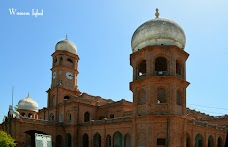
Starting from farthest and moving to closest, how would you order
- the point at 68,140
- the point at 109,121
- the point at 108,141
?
the point at 68,140, the point at 108,141, the point at 109,121

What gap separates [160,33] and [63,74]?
79.0 feet

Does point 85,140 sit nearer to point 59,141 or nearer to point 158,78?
point 59,141

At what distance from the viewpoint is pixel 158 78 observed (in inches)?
1220

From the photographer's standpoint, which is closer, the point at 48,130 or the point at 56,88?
the point at 48,130

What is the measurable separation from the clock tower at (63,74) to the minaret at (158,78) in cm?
2004

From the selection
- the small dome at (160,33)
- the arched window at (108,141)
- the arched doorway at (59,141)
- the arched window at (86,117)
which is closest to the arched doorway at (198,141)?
the arched window at (108,141)

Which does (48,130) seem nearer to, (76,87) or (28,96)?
(76,87)

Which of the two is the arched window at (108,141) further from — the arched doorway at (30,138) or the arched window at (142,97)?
the arched doorway at (30,138)

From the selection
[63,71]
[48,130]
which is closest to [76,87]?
[63,71]

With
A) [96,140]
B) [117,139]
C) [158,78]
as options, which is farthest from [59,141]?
[158,78]

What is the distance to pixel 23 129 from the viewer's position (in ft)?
141

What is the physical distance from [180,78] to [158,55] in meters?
3.36

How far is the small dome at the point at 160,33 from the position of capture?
104 feet

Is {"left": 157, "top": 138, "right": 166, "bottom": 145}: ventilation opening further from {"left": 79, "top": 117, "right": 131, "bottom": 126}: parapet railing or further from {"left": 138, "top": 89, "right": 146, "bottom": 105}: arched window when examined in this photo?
{"left": 79, "top": 117, "right": 131, "bottom": 126}: parapet railing
